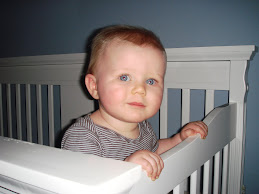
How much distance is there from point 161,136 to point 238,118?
0.35 meters

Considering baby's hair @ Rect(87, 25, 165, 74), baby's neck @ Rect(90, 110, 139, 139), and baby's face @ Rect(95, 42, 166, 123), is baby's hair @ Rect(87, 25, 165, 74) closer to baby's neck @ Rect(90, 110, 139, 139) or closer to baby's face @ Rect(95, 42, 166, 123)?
baby's face @ Rect(95, 42, 166, 123)

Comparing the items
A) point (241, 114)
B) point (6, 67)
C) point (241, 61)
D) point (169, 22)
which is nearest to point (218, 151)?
point (241, 114)

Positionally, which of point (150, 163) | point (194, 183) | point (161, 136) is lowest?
point (161, 136)

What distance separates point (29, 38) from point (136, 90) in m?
1.29

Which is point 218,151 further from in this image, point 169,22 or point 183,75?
point 169,22

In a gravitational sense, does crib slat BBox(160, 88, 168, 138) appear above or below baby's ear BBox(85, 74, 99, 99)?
below

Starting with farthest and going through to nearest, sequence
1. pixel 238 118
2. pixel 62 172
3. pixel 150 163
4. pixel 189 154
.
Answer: pixel 238 118 < pixel 189 154 < pixel 150 163 < pixel 62 172

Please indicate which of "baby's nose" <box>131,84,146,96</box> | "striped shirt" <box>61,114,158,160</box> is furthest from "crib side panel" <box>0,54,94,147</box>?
"baby's nose" <box>131,84,146,96</box>

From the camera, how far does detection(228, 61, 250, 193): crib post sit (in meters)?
0.84

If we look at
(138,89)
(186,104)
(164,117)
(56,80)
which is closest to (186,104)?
(186,104)

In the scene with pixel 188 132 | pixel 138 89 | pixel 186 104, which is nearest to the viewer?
pixel 138 89

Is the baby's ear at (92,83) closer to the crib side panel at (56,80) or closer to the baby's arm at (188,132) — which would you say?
the baby's arm at (188,132)

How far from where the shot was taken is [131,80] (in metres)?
0.64

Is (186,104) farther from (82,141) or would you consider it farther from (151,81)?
(82,141)
